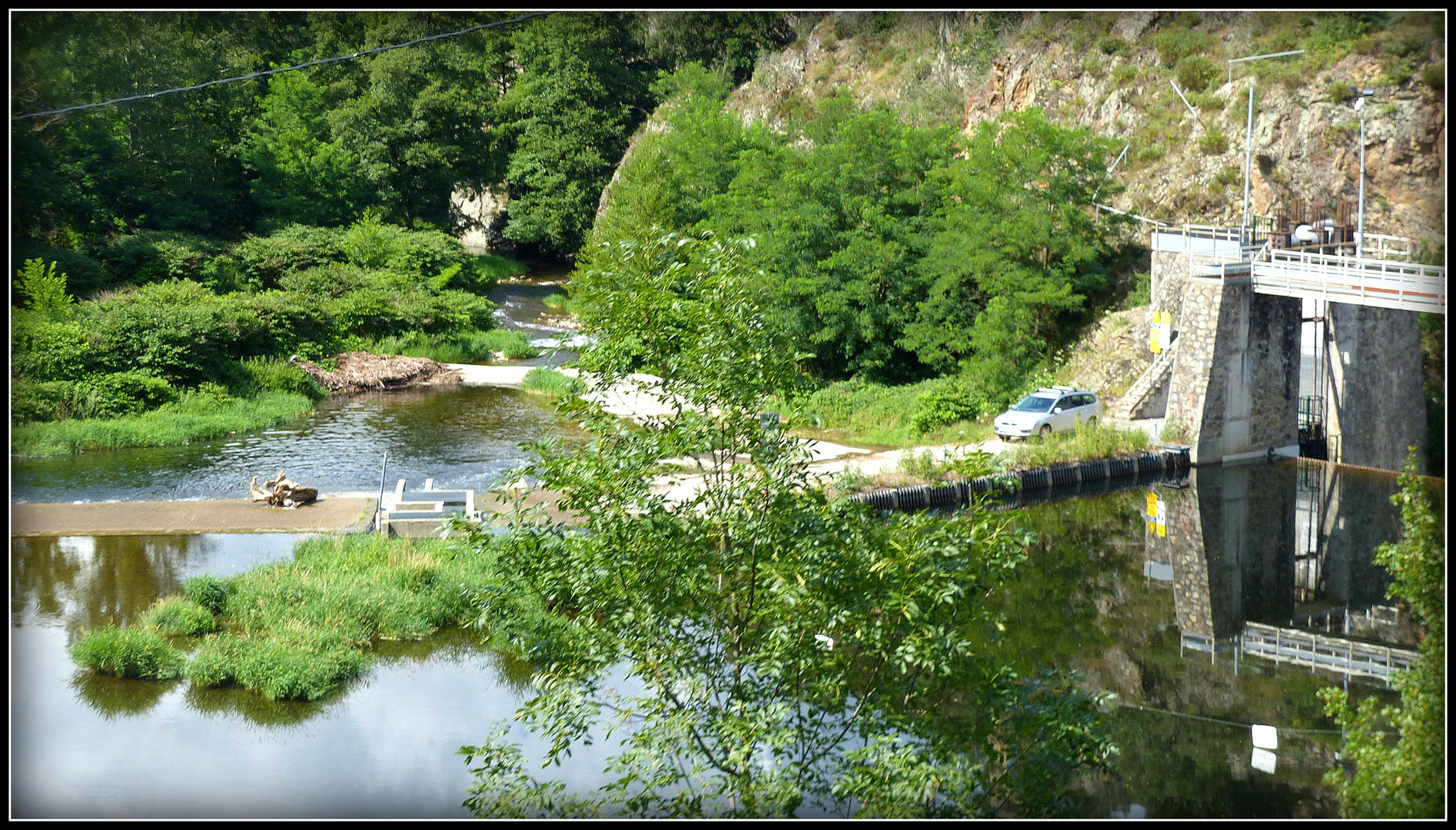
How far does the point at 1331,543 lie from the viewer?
19.9 meters

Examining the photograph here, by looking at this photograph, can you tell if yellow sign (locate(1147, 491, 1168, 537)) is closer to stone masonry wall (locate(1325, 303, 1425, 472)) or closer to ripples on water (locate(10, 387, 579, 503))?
stone masonry wall (locate(1325, 303, 1425, 472))

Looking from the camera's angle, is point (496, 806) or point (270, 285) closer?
point (496, 806)

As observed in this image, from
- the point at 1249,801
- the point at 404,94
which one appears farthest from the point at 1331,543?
the point at 404,94

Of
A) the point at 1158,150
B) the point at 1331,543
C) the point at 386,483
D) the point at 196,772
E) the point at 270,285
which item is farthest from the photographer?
the point at 270,285

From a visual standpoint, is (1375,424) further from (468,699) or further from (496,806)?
(496,806)

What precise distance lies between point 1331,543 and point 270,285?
108ft

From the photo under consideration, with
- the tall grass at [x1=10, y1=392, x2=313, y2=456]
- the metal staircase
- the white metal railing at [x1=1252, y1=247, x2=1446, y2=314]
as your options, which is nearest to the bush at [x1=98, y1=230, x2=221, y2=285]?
the tall grass at [x1=10, y1=392, x2=313, y2=456]

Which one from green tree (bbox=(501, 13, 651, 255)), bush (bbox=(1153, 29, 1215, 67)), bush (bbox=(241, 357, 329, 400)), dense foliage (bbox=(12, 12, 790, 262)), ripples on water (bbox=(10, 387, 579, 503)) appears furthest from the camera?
green tree (bbox=(501, 13, 651, 255))

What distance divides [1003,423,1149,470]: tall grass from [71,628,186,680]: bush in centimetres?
1495

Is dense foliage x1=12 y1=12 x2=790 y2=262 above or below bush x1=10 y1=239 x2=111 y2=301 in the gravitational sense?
above

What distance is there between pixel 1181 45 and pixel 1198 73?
57.9 inches

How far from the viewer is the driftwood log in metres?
19.4

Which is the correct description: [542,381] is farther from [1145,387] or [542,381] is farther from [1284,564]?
[1284,564]

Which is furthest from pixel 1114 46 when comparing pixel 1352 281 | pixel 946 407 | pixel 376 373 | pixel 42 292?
pixel 42 292
